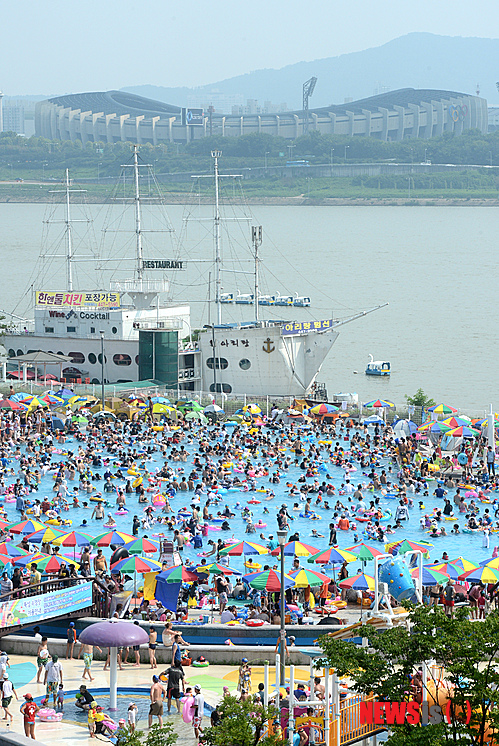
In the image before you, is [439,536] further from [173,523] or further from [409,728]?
[409,728]

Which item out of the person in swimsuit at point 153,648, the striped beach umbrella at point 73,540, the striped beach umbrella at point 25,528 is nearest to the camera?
the person in swimsuit at point 153,648

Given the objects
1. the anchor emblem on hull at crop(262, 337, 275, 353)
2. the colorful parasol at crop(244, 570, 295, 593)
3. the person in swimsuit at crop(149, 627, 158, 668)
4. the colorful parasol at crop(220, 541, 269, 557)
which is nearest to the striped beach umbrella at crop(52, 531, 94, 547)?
the colorful parasol at crop(220, 541, 269, 557)

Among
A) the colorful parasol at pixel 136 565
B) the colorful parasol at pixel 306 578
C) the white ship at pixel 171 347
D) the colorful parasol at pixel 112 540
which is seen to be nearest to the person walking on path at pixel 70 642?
the colorful parasol at pixel 136 565

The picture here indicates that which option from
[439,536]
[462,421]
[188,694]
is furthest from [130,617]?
[462,421]

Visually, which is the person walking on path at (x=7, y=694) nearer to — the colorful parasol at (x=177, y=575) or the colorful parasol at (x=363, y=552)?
the colorful parasol at (x=177, y=575)

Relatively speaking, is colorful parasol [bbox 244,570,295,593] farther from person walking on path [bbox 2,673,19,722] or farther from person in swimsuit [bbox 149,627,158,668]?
person walking on path [bbox 2,673,19,722]
